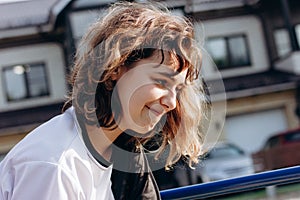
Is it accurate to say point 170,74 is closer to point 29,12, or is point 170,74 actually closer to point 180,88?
point 180,88

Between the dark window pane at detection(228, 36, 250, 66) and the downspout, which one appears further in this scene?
the dark window pane at detection(228, 36, 250, 66)

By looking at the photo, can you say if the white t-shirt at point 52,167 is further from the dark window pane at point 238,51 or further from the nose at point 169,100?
the dark window pane at point 238,51

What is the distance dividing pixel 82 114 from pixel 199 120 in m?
0.29

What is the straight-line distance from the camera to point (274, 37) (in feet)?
47.5

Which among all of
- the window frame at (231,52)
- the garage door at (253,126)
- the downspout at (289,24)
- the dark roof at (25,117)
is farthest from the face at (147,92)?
the window frame at (231,52)

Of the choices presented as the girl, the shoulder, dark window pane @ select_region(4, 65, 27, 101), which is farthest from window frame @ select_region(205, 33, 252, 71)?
the shoulder

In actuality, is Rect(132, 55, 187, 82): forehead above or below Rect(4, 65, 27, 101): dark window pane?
above

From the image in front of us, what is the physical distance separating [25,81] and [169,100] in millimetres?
13125

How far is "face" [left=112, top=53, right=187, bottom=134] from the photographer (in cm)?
106

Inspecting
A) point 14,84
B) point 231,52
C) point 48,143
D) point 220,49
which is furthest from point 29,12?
point 48,143

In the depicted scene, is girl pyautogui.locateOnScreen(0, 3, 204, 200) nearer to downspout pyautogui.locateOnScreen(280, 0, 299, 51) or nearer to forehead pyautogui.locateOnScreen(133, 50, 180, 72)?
forehead pyautogui.locateOnScreen(133, 50, 180, 72)

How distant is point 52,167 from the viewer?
0.90m

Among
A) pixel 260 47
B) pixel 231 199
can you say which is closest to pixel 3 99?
pixel 260 47

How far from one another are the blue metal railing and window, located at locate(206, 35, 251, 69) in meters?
12.9
